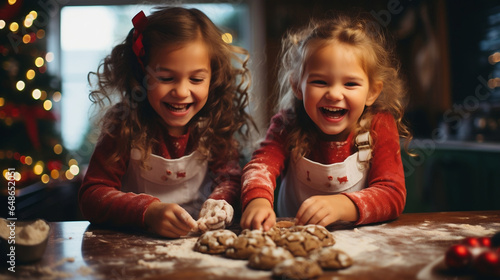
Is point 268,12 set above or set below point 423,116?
above

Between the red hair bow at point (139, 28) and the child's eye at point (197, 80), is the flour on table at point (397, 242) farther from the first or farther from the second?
the red hair bow at point (139, 28)

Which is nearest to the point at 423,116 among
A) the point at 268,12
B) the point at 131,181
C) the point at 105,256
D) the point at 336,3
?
the point at 336,3

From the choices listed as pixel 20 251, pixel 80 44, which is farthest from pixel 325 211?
pixel 80 44

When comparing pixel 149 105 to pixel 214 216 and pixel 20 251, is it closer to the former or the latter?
pixel 214 216

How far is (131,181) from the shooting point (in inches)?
47.8

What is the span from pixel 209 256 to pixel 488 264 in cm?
44

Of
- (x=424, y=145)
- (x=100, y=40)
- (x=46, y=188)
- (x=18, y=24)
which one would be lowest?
(x=46, y=188)

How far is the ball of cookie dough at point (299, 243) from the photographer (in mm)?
739

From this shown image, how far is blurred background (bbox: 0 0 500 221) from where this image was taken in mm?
2215

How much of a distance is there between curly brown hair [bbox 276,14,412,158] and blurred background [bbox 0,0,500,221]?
96 mm

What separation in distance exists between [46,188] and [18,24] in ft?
3.14

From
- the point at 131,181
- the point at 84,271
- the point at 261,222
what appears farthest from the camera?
the point at 131,181

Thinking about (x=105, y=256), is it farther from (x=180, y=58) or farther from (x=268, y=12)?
(x=268, y=12)

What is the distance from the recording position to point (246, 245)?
28.5 inches
